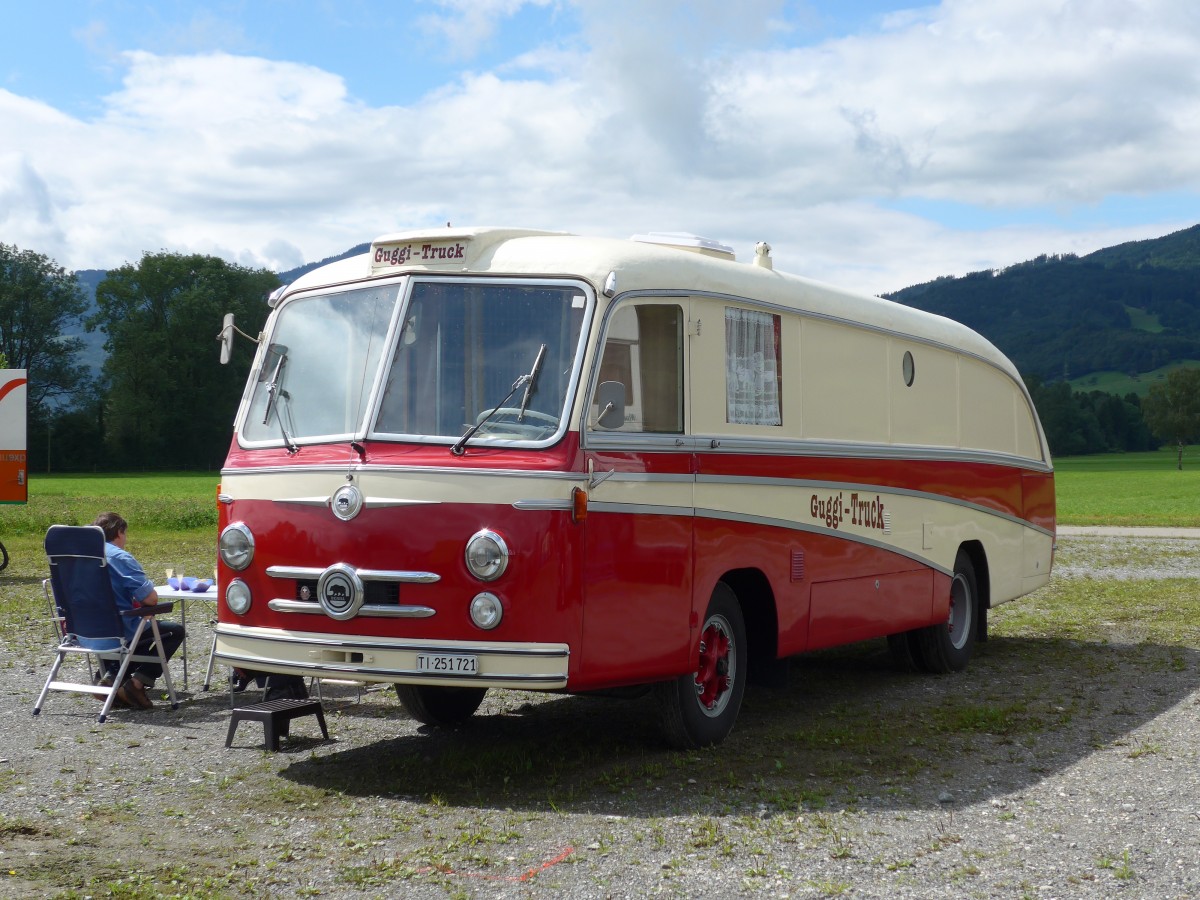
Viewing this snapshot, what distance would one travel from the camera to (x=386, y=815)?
23.8ft

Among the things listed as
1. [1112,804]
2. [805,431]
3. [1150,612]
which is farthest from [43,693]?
[1150,612]

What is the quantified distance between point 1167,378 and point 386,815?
135453 millimetres

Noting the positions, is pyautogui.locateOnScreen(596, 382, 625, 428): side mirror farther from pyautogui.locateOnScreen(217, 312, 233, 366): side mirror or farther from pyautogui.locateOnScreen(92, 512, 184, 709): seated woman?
pyautogui.locateOnScreen(92, 512, 184, 709): seated woman

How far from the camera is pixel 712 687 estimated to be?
8.88 m

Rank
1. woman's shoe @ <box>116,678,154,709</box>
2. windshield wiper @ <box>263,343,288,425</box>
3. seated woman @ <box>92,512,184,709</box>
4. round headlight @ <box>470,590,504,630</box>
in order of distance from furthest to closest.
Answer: woman's shoe @ <box>116,678,154,709</box>
seated woman @ <box>92,512,184,709</box>
windshield wiper @ <box>263,343,288,425</box>
round headlight @ <box>470,590,504,630</box>

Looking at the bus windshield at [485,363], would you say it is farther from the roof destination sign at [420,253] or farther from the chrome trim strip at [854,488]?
the chrome trim strip at [854,488]

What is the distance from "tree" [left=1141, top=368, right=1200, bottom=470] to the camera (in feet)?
420

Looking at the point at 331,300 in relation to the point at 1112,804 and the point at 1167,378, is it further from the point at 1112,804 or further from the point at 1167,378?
the point at 1167,378

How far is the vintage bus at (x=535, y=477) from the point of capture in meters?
7.46

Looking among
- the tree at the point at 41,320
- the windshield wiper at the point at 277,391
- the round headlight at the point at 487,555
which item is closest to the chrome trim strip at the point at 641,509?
the round headlight at the point at 487,555

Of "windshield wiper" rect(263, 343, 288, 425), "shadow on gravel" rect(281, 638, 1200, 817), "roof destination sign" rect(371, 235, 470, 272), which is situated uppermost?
"roof destination sign" rect(371, 235, 470, 272)

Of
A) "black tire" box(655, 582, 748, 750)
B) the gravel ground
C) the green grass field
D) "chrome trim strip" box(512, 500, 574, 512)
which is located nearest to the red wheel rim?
"black tire" box(655, 582, 748, 750)

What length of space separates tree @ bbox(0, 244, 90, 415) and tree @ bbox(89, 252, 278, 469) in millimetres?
5014

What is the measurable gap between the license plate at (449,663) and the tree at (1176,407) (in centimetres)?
13018
